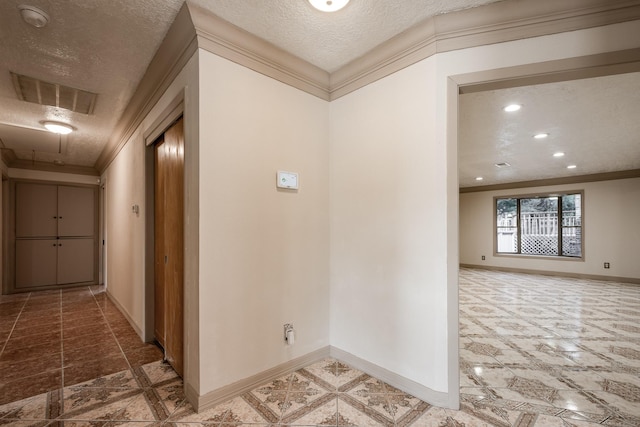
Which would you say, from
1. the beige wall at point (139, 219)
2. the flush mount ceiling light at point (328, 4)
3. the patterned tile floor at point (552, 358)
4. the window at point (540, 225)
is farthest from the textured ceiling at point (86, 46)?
the window at point (540, 225)

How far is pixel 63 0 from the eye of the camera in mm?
1784

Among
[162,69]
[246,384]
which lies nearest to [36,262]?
[162,69]

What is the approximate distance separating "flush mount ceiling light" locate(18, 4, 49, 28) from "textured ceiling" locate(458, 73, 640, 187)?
354 centimetres

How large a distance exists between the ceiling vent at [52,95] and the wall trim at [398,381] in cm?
365

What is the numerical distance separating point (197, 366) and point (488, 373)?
90.7 inches

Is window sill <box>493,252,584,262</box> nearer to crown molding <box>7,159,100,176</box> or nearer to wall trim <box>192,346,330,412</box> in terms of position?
wall trim <box>192,346,330,412</box>

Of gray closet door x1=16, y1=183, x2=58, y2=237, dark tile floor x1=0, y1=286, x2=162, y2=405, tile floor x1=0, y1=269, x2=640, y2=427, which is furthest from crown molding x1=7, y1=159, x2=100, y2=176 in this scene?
tile floor x1=0, y1=269, x2=640, y2=427

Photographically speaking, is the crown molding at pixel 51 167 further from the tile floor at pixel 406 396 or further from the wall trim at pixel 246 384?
the wall trim at pixel 246 384

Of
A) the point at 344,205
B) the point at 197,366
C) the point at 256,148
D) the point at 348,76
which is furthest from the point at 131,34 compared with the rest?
the point at 197,366

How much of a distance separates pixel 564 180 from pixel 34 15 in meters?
9.95

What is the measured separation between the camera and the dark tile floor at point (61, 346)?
2.36 metres

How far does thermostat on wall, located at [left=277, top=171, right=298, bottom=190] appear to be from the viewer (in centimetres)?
235

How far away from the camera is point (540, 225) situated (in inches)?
323

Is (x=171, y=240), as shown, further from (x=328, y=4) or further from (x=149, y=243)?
(x=328, y=4)
